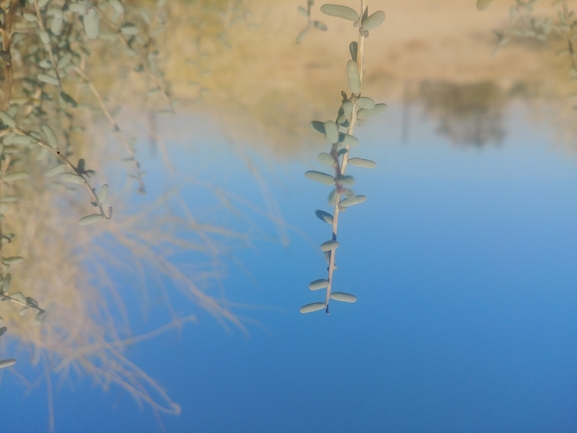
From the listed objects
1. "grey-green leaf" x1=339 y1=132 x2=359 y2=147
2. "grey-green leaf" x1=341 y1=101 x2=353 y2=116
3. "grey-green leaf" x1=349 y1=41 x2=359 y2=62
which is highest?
"grey-green leaf" x1=349 y1=41 x2=359 y2=62

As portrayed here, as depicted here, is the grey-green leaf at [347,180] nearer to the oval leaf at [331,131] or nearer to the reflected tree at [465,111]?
the oval leaf at [331,131]

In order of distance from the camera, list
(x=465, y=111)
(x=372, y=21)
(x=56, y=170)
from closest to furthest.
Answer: (x=372, y=21), (x=56, y=170), (x=465, y=111)

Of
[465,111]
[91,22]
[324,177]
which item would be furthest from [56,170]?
[465,111]

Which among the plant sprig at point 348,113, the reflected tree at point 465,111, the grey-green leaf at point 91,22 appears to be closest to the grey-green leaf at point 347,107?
the plant sprig at point 348,113

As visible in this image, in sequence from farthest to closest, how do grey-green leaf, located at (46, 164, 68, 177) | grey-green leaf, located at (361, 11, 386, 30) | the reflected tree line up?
the reflected tree
grey-green leaf, located at (46, 164, 68, 177)
grey-green leaf, located at (361, 11, 386, 30)

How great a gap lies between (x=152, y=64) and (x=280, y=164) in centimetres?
51

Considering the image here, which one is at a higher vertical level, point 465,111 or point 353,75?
point 465,111

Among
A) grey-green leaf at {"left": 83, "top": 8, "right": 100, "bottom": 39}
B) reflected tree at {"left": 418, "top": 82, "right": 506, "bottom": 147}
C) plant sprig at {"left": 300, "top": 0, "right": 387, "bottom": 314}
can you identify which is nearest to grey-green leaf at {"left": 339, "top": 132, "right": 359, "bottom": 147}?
plant sprig at {"left": 300, "top": 0, "right": 387, "bottom": 314}

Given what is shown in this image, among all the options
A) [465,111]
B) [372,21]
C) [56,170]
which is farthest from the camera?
[465,111]

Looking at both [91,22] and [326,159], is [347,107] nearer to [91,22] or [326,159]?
[326,159]

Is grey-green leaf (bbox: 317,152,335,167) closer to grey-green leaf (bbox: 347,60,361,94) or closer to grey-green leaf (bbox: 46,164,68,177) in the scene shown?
grey-green leaf (bbox: 347,60,361,94)

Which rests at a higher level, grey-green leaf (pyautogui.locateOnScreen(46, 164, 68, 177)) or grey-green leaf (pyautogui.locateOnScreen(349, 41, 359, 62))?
grey-green leaf (pyautogui.locateOnScreen(349, 41, 359, 62))

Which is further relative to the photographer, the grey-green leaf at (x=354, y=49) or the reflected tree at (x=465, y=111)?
the reflected tree at (x=465, y=111)

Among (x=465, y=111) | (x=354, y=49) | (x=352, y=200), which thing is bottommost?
(x=352, y=200)
